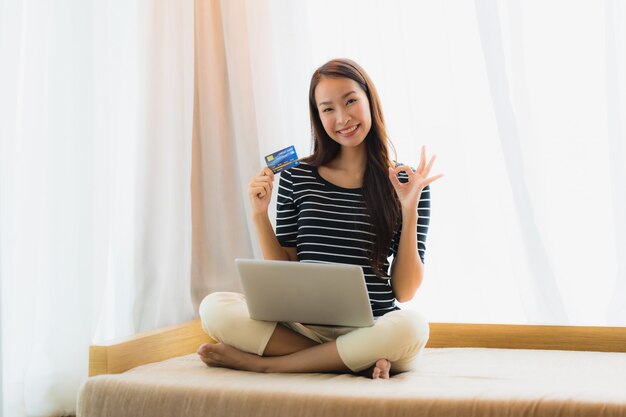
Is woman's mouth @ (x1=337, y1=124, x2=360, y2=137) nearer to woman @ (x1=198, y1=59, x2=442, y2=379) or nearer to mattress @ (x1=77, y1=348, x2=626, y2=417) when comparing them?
woman @ (x1=198, y1=59, x2=442, y2=379)

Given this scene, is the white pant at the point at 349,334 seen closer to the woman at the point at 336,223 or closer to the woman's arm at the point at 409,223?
the woman at the point at 336,223

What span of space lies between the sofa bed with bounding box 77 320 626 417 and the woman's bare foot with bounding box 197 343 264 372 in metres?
0.03

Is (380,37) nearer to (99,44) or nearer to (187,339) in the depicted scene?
(99,44)

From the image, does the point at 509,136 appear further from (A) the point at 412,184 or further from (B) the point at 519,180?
(A) the point at 412,184

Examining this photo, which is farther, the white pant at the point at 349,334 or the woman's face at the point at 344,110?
the woman's face at the point at 344,110

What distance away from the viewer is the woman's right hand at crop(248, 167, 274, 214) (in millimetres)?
1866

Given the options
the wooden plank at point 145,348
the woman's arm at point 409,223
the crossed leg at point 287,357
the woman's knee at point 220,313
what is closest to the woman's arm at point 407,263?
the woman's arm at point 409,223

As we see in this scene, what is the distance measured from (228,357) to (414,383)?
438 mm

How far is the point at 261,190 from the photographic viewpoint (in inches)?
73.3

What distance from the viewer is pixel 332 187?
76.4 inches

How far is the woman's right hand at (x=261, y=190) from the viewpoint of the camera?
187 cm

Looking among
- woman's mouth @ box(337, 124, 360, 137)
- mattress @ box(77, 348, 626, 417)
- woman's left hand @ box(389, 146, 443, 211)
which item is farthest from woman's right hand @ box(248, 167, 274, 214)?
mattress @ box(77, 348, 626, 417)

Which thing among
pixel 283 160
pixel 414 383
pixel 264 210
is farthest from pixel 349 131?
pixel 414 383

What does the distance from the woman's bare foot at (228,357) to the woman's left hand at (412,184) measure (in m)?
0.52
